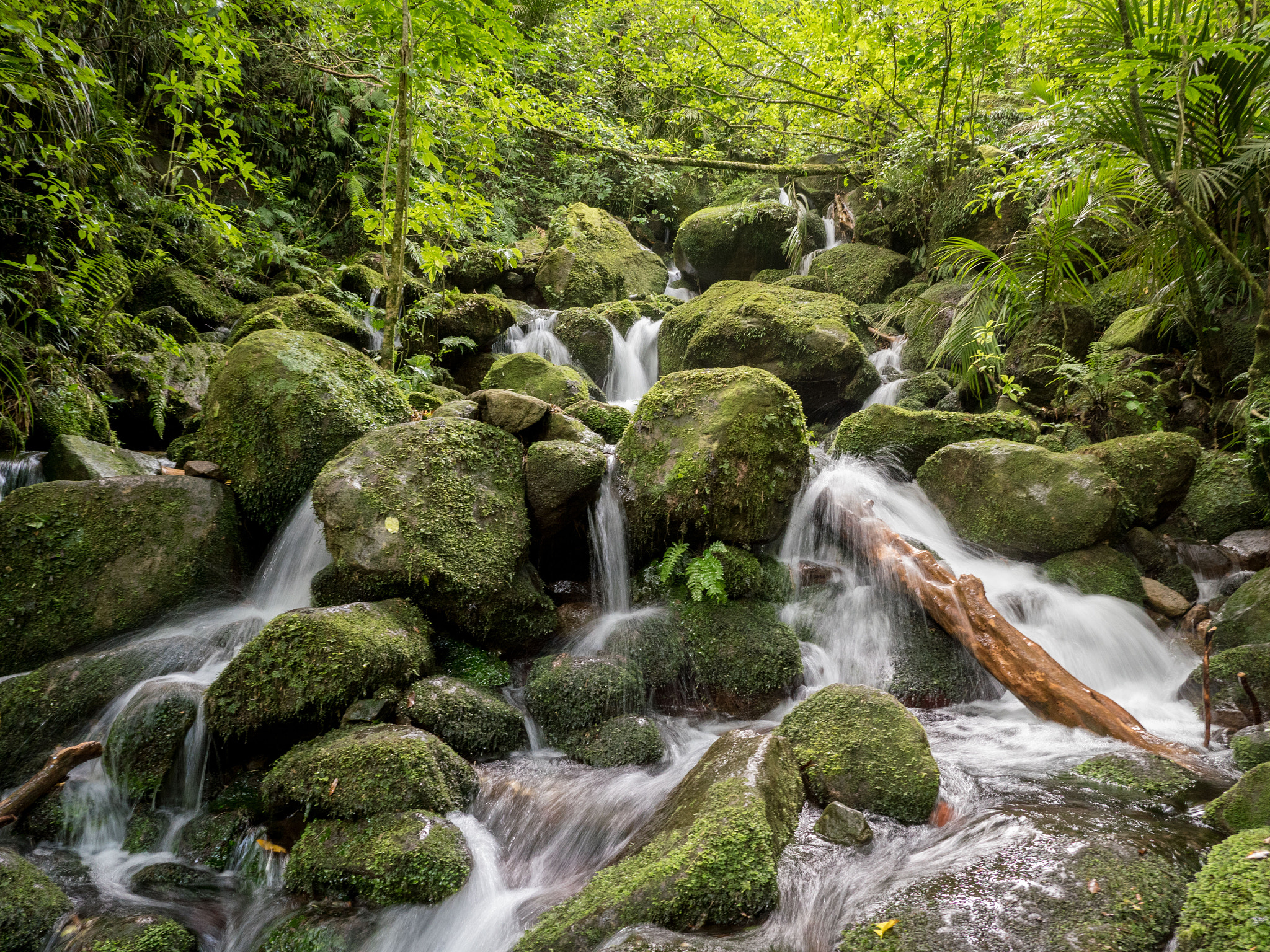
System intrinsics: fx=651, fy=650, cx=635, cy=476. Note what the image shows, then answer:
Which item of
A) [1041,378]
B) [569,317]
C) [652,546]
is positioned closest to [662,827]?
[652,546]

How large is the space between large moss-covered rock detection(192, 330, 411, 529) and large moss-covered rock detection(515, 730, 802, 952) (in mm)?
3753

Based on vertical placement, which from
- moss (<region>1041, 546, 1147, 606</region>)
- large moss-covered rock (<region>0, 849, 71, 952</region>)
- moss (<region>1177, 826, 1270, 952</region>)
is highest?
moss (<region>1177, 826, 1270, 952</region>)

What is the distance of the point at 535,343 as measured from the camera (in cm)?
1050

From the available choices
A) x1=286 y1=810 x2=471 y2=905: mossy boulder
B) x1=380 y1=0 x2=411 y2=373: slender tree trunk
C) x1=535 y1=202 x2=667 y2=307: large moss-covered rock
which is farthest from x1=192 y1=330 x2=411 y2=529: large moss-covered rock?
x1=535 y1=202 x2=667 y2=307: large moss-covered rock

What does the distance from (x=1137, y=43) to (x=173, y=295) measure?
10.2 m

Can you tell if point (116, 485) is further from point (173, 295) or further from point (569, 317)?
point (569, 317)

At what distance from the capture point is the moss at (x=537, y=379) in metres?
7.91

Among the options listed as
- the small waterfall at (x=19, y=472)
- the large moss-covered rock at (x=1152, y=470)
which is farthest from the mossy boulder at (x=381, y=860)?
the large moss-covered rock at (x=1152, y=470)

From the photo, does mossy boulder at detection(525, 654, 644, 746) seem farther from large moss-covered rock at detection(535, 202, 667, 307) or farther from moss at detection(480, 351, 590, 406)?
large moss-covered rock at detection(535, 202, 667, 307)

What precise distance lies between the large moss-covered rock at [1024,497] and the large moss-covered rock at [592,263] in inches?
316

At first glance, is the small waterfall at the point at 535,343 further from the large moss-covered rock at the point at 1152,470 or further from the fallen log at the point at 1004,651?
the large moss-covered rock at the point at 1152,470

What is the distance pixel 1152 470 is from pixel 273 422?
755 centimetres

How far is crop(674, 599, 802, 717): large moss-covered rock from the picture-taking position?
15.3ft

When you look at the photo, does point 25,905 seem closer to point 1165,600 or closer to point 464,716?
point 464,716
